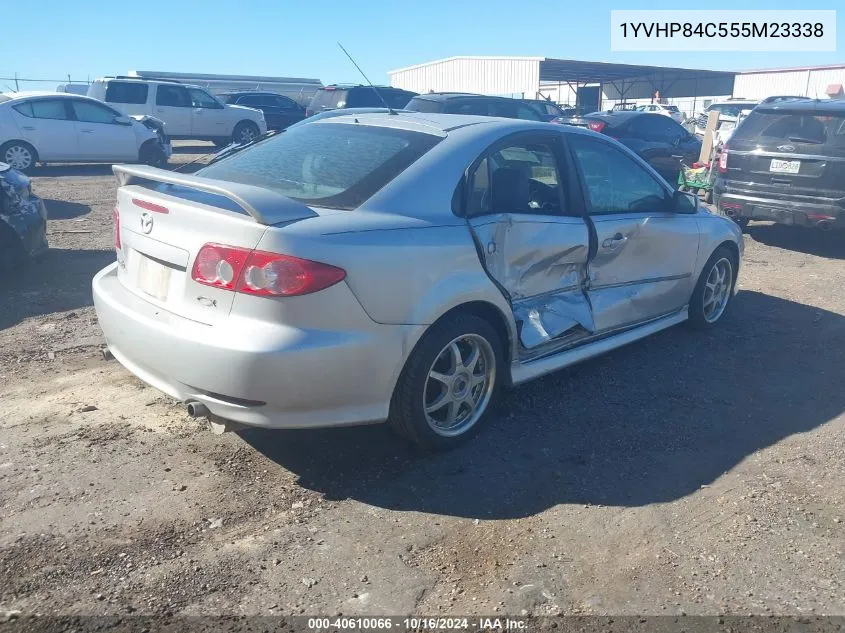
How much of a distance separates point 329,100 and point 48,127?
7.92 meters

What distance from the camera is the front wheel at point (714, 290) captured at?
570cm

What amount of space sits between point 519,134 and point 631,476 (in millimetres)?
1913

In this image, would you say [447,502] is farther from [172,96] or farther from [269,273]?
[172,96]

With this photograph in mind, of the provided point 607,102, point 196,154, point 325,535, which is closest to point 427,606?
point 325,535

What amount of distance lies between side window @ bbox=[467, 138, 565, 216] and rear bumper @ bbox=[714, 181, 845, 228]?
564 cm

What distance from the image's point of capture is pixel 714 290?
5887mm

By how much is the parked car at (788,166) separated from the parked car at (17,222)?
7.86m

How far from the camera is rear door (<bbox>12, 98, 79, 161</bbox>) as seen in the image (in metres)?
14.2

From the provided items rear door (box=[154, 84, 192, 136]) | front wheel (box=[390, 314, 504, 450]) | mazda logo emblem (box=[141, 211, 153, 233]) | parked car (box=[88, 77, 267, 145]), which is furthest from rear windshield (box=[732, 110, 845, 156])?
rear door (box=[154, 84, 192, 136])

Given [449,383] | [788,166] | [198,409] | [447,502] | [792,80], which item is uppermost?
[792,80]

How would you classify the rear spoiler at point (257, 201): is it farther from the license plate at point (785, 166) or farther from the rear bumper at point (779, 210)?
the license plate at point (785, 166)

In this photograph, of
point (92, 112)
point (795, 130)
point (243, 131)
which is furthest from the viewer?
point (243, 131)

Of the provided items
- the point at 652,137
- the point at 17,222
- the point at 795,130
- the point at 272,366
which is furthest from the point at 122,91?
the point at 272,366

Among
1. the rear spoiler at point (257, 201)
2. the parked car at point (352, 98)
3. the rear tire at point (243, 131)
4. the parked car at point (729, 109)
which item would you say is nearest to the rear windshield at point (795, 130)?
the rear spoiler at point (257, 201)
